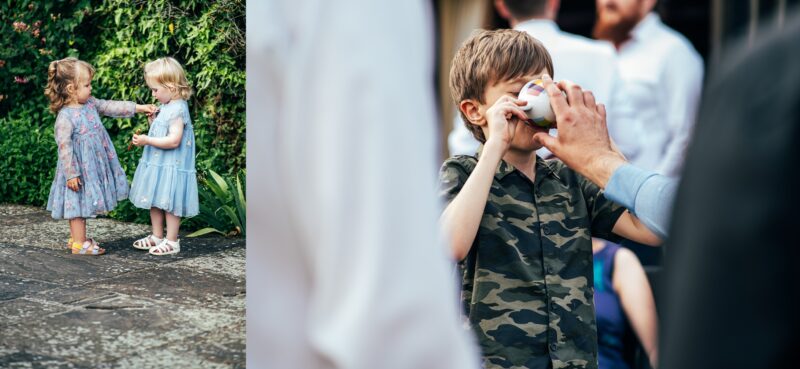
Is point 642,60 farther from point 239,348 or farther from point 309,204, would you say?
point 309,204

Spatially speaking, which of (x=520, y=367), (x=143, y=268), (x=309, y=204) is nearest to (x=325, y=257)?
(x=309, y=204)

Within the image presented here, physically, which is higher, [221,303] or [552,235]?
[552,235]

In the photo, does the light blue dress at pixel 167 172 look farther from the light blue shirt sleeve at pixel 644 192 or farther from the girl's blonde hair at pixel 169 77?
the light blue shirt sleeve at pixel 644 192

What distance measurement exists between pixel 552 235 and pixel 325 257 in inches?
68.6

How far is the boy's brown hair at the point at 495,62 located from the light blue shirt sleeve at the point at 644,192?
47 centimetres

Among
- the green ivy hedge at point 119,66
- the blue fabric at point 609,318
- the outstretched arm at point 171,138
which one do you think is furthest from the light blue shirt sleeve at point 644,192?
the green ivy hedge at point 119,66

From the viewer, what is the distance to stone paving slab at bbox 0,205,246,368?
4.64m

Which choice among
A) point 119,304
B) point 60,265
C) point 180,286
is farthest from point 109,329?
point 60,265

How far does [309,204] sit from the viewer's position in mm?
783

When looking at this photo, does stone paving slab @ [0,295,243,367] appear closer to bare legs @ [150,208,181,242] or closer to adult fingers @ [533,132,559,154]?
bare legs @ [150,208,181,242]

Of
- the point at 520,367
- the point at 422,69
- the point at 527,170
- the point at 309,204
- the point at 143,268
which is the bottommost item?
the point at 143,268

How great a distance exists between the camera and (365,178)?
75 cm

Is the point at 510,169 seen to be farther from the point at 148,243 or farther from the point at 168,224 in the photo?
the point at 148,243

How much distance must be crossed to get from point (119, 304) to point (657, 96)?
3.21 metres
